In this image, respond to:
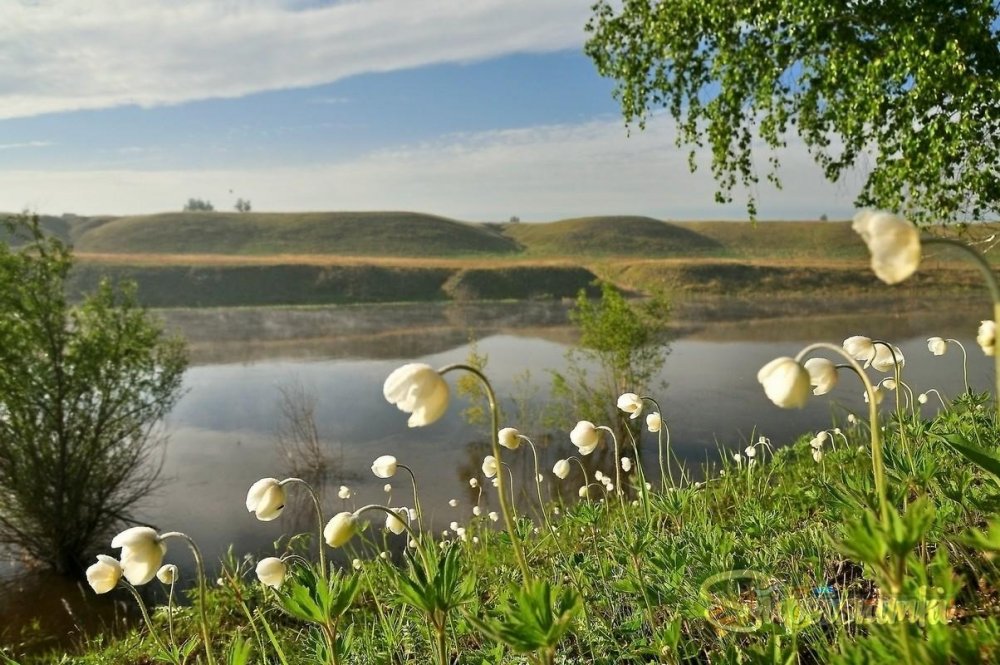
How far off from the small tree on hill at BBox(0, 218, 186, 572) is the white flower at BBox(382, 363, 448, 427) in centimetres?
879

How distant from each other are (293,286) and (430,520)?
42.6m

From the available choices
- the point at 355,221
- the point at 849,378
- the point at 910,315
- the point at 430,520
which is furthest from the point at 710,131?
the point at 355,221

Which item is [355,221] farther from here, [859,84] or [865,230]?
[865,230]

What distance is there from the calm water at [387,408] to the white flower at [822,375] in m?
5.17

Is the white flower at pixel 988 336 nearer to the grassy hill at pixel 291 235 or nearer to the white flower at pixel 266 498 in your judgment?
the white flower at pixel 266 498

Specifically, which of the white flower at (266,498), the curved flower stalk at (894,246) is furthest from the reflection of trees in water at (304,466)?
the curved flower stalk at (894,246)

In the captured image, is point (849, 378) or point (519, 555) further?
point (849, 378)

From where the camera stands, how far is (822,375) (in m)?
1.70

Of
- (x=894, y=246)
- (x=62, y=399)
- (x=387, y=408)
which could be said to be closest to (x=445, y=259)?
(x=387, y=408)

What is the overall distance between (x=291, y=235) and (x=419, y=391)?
79991mm

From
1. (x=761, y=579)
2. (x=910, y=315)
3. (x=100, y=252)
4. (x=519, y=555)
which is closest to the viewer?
(x=519, y=555)

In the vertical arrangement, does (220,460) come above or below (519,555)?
below

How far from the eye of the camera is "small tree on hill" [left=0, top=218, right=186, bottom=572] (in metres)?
8.59

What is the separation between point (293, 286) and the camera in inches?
1953
